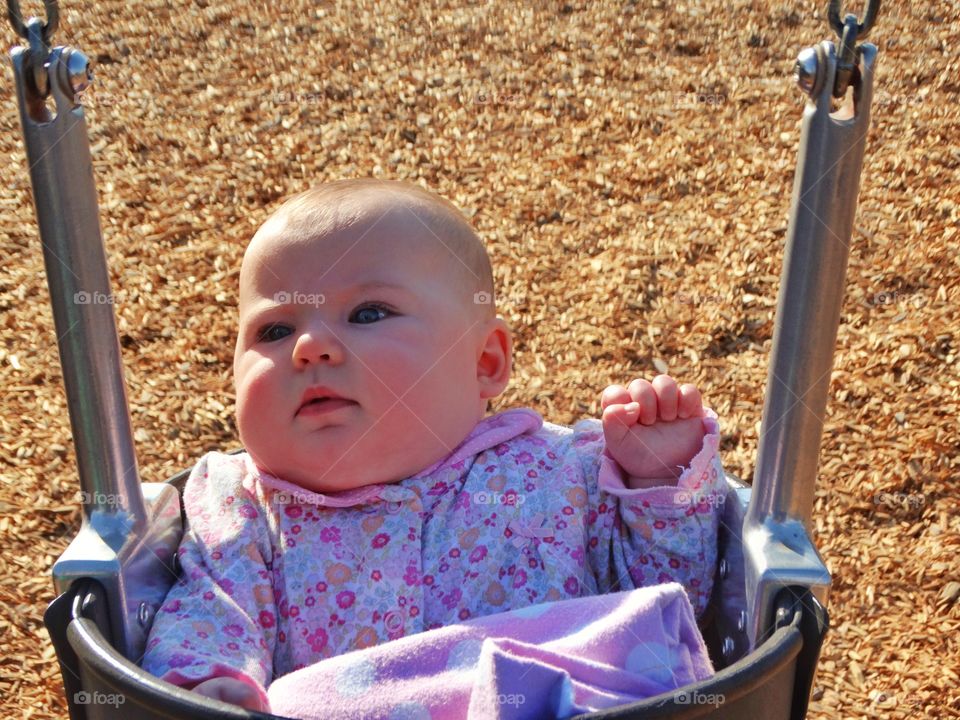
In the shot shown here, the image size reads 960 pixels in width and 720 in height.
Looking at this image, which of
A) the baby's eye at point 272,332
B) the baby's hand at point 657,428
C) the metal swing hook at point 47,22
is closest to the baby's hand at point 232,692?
the baby's eye at point 272,332

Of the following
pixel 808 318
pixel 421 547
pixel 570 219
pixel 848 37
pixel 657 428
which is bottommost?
pixel 570 219

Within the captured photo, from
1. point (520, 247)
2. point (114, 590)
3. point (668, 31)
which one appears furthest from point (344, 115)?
point (114, 590)

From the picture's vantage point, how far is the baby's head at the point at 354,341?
1601mm

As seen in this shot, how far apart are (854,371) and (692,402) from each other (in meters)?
1.47

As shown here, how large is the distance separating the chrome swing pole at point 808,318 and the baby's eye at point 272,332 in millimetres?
673

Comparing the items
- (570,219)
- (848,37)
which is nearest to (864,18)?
(848,37)

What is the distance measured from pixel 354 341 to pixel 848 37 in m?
0.73

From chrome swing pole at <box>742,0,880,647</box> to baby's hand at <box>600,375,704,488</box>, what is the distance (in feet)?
0.96

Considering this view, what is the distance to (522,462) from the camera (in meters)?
1.75

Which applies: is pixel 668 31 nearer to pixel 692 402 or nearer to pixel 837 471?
pixel 837 471

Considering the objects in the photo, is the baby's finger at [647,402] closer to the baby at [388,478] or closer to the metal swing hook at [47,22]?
the baby at [388,478]

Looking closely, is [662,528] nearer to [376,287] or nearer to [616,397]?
[616,397]

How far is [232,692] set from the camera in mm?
1343

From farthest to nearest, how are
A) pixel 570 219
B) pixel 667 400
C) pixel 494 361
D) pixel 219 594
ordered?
pixel 570 219 < pixel 494 361 < pixel 667 400 < pixel 219 594
